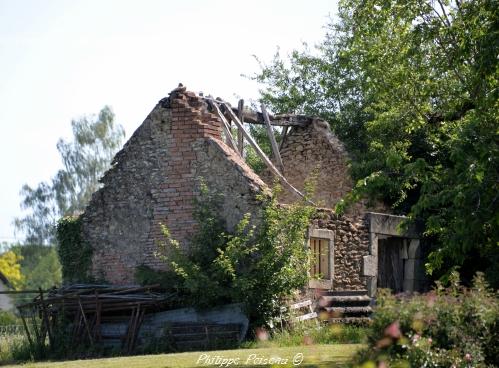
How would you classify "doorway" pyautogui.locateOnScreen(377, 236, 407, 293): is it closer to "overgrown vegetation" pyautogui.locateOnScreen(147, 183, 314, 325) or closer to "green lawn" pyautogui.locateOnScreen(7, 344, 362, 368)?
"overgrown vegetation" pyautogui.locateOnScreen(147, 183, 314, 325)

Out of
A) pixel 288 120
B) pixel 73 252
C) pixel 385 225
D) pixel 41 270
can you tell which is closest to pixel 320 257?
pixel 385 225

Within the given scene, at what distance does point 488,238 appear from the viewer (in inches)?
566

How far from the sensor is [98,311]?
62.0ft

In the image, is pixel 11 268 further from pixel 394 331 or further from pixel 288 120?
pixel 394 331

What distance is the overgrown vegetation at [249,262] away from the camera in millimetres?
17844

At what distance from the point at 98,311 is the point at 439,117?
29.4 ft

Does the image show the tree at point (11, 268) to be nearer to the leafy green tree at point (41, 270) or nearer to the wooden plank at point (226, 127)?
the leafy green tree at point (41, 270)

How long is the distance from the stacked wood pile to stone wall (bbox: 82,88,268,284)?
95 cm

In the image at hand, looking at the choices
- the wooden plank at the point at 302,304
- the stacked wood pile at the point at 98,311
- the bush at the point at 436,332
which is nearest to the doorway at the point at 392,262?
the wooden plank at the point at 302,304

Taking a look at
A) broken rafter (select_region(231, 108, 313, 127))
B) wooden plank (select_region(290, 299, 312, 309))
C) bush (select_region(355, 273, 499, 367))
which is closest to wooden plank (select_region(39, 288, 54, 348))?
wooden plank (select_region(290, 299, 312, 309))

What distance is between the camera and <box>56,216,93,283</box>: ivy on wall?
20734mm

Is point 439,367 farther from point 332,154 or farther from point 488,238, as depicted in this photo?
point 332,154

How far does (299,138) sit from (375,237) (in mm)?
4876

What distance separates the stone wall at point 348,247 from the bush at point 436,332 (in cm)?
955
